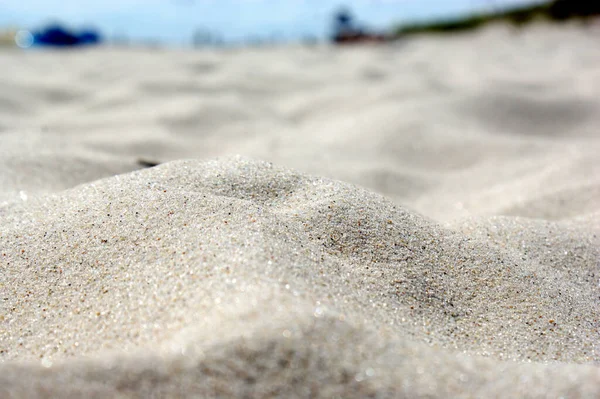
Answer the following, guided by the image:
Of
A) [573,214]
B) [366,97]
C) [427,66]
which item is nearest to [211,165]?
[573,214]

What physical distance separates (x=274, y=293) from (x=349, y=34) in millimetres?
8555

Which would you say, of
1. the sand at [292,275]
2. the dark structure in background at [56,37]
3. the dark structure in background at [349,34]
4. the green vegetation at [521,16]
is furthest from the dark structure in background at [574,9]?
the dark structure in background at [56,37]

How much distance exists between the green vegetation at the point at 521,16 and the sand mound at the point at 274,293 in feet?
28.7

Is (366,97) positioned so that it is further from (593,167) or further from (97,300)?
(97,300)

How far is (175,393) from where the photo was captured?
66cm

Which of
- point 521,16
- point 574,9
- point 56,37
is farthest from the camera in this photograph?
point 521,16

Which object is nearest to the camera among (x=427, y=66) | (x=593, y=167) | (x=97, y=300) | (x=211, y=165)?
(x=97, y=300)

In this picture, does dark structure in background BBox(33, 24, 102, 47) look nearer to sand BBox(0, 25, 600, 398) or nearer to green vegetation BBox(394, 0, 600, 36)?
sand BBox(0, 25, 600, 398)

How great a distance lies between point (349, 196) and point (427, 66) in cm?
422

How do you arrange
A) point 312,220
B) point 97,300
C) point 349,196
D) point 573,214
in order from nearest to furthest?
point 97,300 → point 312,220 → point 349,196 → point 573,214

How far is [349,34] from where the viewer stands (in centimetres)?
873

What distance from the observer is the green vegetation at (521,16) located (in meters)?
8.39

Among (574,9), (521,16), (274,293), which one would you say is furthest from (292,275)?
(521,16)

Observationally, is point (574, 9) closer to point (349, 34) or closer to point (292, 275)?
point (349, 34)
